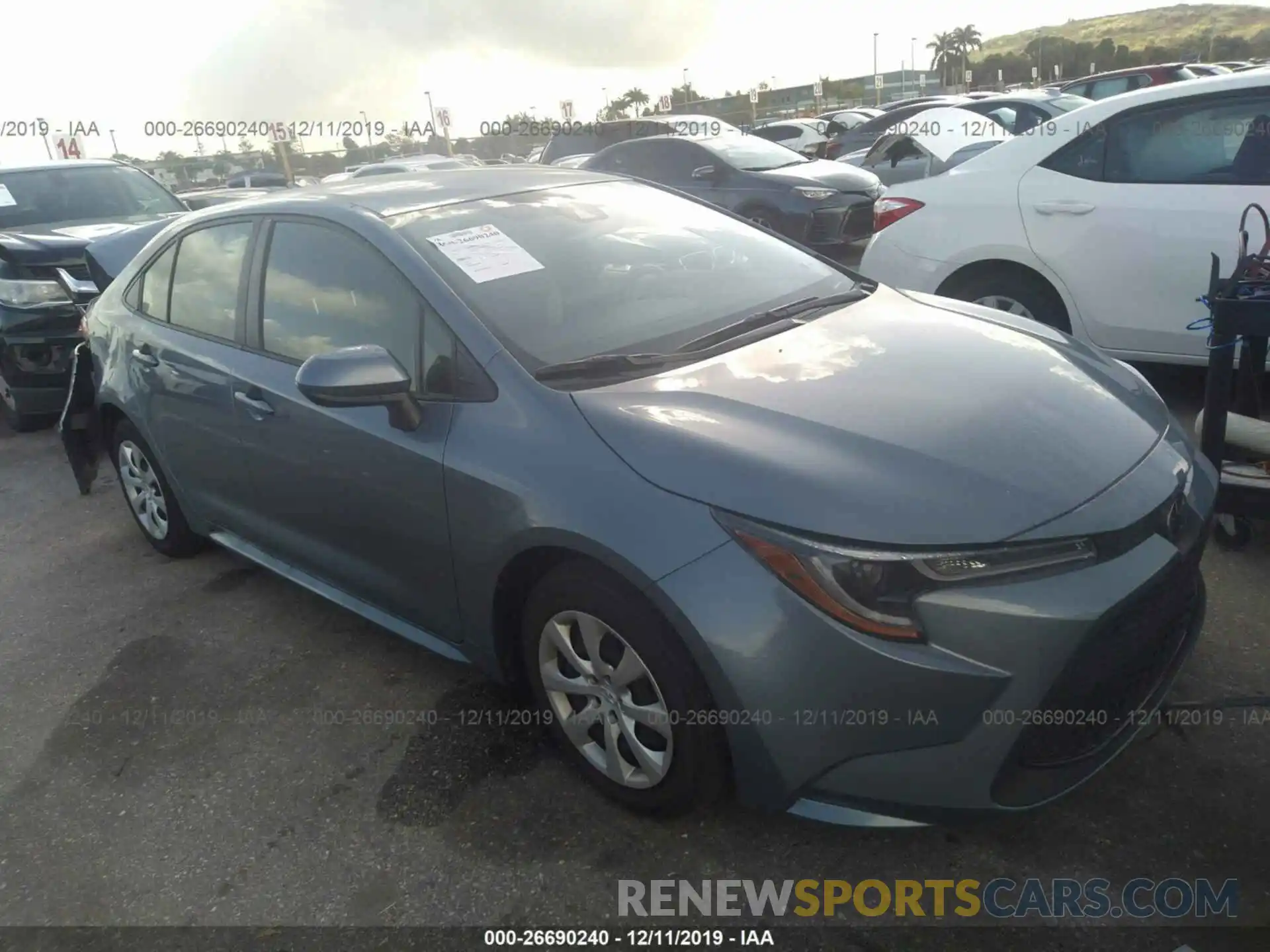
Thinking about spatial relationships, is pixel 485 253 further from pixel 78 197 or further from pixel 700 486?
pixel 78 197

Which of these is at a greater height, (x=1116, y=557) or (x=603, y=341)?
(x=603, y=341)

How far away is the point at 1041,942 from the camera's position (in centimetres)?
199

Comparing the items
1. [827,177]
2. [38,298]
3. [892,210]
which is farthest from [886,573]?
[827,177]

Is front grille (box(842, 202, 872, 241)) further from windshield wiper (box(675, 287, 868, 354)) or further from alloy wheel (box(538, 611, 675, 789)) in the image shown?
alloy wheel (box(538, 611, 675, 789))

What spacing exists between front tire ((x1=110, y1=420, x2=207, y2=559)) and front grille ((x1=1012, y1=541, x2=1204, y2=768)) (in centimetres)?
343

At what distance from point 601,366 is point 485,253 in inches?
23.3

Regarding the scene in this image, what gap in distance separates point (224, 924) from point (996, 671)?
1.88 m

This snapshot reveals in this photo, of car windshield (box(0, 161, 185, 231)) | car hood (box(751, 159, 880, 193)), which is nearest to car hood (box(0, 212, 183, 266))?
car windshield (box(0, 161, 185, 231))

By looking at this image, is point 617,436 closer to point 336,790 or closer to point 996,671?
point 996,671

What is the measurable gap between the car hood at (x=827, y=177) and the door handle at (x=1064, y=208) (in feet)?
15.1

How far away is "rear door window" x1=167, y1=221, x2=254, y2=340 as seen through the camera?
3.37 m

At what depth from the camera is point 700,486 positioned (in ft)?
6.74

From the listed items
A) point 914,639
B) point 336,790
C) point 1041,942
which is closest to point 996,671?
point 914,639

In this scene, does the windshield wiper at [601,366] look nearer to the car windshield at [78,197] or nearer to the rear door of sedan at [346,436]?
the rear door of sedan at [346,436]
